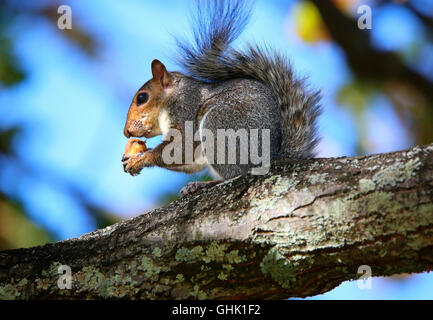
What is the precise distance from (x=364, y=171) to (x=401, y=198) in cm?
17

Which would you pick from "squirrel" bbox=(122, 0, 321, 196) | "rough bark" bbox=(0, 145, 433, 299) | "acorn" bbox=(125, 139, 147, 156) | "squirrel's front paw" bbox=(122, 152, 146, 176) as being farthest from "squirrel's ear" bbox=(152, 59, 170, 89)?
"rough bark" bbox=(0, 145, 433, 299)

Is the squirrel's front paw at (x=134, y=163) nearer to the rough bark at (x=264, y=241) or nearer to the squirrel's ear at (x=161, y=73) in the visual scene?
the squirrel's ear at (x=161, y=73)

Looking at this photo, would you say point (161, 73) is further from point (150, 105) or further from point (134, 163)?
point (134, 163)

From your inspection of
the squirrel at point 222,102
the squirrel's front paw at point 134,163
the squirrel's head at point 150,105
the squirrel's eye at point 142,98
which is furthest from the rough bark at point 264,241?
the squirrel's eye at point 142,98

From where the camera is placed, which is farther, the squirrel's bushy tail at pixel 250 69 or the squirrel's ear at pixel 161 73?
the squirrel's ear at pixel 161 73

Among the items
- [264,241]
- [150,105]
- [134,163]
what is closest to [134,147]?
[134,163]

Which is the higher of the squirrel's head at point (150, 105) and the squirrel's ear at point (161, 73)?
the squirrel's ear at point (161, 73)

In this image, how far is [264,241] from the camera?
6.03ft

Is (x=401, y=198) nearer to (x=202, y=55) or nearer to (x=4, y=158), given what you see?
(x=202, y=55)

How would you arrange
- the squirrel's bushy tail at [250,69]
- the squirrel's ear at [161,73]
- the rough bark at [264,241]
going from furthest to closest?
the squirrel's ear at [161,73], the squirrel's bushy tail at [250,69], the rough bark at [264,241]

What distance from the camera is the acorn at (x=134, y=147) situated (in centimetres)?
333

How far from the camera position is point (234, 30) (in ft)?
10.8

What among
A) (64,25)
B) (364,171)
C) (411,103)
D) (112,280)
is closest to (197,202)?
(112,280)

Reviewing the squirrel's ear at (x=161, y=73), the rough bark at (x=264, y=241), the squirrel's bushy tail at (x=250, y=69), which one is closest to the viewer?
the rough bark at (x=264, y=241)
